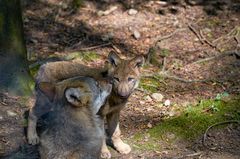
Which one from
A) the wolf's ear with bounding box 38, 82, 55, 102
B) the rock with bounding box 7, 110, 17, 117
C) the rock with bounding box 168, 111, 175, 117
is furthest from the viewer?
the rock with bounding box 168, 111, 175, 117

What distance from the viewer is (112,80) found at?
6953 millimetres

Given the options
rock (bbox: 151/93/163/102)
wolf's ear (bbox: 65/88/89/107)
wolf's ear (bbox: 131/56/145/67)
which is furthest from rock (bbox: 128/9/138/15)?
wolf's ear (bbox: 65/88/89/107)

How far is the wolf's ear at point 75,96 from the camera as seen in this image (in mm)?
5574

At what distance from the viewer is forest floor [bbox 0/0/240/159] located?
24.8ft

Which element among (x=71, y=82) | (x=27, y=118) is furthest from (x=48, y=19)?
(x=71, y=82)

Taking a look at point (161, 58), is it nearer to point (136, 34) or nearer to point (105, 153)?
point (136, 34)

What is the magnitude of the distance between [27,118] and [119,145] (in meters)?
1.50

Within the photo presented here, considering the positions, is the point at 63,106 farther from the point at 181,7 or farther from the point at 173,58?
the point at 181,7

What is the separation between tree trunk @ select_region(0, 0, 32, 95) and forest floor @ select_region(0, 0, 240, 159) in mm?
205

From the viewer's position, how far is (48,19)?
37.9 ft

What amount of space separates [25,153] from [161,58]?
3529 millimetres

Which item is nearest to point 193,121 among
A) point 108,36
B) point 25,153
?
point 25,153

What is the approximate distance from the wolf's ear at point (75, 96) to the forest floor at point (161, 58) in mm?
1903

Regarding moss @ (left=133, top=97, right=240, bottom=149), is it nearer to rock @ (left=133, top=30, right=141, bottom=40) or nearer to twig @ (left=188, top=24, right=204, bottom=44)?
twig @ (left=188, top=24, right=204, bottom=44)
